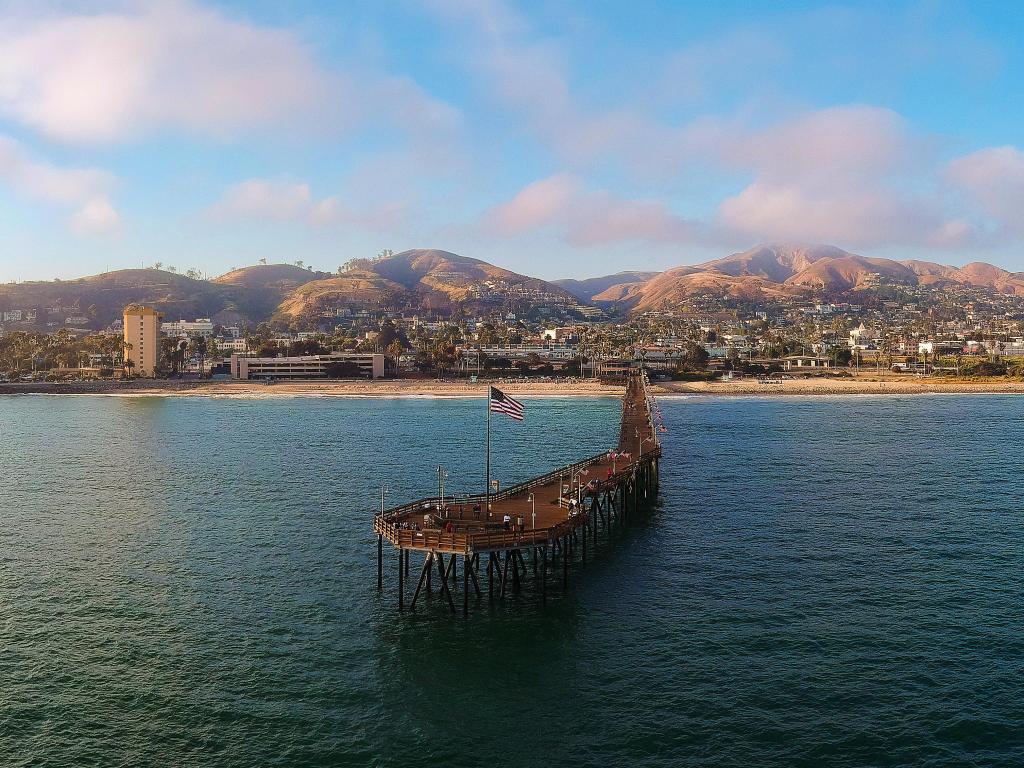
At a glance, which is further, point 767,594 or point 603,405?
point 603,405

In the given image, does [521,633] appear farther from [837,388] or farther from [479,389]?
[837,388]

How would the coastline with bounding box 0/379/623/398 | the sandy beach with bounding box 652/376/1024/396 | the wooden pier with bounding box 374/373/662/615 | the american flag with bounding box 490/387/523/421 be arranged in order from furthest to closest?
the sandy beach with bounding box 652/376/1024/396 → the coastline with bounding box 0/379/623/398 → the american flag with bounding box 490/387/523/421 → the wooden pier with bounding box 374/373/662/615

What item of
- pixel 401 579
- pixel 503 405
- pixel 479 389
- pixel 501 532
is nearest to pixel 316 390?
pixel 479 389

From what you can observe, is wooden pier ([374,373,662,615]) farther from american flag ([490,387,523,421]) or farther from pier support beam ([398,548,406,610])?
american flag ([490,387,523,421])

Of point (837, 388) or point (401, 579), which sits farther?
point (837, 388)

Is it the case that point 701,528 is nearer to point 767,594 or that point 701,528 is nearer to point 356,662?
point 767,594

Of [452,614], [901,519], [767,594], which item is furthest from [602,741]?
[901,519]

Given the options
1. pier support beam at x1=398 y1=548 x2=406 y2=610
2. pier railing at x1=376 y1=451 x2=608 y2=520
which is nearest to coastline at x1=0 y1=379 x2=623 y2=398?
pier railing at x1=376 y1=451 x2=608 y2=520
